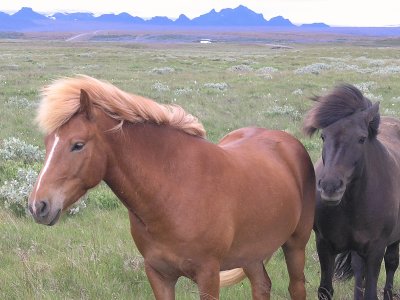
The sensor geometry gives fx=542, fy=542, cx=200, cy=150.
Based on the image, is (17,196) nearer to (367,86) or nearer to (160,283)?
(160,283)

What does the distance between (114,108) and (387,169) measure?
265 cm

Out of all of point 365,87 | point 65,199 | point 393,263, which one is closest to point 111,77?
point 365,87

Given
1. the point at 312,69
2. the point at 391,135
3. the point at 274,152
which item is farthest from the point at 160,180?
the point at 312,69

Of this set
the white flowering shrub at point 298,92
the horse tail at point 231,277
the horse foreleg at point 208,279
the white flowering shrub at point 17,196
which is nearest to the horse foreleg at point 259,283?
the horse tail at point 231,277

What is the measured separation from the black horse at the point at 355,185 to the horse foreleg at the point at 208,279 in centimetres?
112

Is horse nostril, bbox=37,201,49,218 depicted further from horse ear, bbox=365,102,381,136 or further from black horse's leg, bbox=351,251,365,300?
black horse's leg, bbox=351,251,365,300

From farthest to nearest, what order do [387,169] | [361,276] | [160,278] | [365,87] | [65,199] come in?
[365,87], [361,276], [387,169], [160,278], [65,199]

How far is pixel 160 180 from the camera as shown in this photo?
353 centimetres

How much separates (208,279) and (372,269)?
1.80m

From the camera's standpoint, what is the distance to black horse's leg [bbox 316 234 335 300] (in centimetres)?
496

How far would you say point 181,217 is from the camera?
3467 millimetres

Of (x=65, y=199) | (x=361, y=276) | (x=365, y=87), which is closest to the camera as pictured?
(x=65, y=199)

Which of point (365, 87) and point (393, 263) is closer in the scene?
point (393, 263)

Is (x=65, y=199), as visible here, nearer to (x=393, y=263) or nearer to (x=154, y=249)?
(x=154, y=249)
